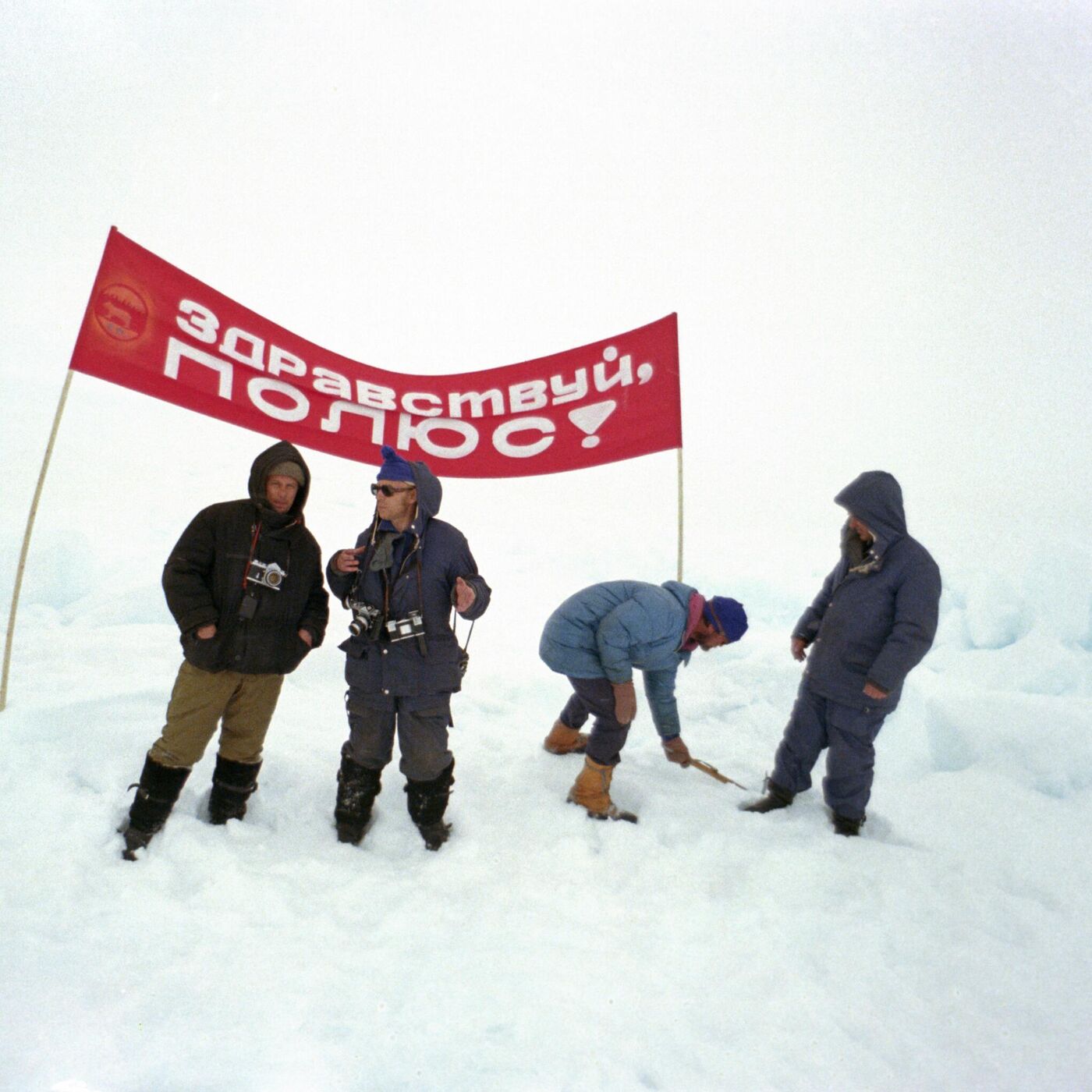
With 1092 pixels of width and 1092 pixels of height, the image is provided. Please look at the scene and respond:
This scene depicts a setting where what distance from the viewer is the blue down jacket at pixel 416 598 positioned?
8.26 feet

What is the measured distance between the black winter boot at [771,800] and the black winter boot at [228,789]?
2.26m

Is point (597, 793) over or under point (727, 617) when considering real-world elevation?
under

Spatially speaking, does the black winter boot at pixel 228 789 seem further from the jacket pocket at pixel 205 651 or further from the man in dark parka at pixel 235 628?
the jacket pocket at pixel 205 651

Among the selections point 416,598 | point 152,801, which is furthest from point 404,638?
point 152,801

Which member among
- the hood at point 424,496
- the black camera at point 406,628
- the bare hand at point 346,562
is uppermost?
Result: the hood at point 424,496

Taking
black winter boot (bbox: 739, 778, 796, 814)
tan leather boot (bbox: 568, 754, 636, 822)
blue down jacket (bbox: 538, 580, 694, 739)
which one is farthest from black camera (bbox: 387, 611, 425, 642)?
black winter boot (bbox: 739, 778, 796, 814)

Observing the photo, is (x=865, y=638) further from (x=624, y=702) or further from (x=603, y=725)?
(x=603, y=725)

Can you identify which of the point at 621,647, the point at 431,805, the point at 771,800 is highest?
the point at 621,647

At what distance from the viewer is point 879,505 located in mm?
2854

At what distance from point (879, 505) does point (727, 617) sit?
2.78 ft

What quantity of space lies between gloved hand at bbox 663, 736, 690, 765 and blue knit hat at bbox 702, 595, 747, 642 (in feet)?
1.95

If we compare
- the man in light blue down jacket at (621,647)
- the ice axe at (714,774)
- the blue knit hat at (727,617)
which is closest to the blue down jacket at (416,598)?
the man in light blue down jacket at (621,647)

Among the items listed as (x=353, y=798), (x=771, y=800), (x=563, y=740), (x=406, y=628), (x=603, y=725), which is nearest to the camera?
(x=406, y=628)

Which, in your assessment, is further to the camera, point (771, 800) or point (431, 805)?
point (771, 800)
